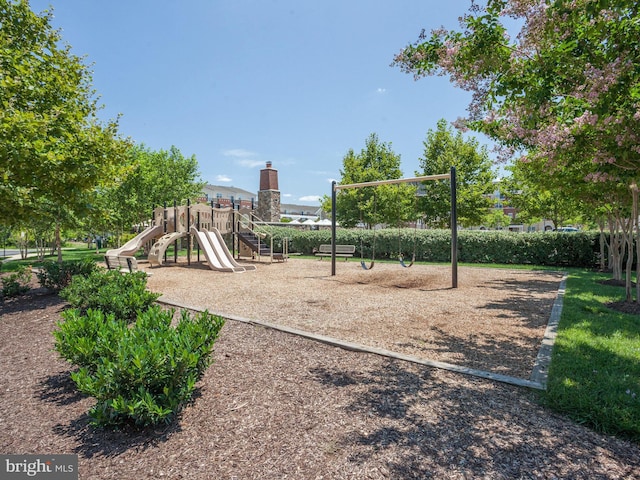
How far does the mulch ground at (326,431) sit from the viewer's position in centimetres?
248

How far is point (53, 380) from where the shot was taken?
4055 mm

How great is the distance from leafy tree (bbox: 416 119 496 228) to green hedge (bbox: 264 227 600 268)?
9.57 meters

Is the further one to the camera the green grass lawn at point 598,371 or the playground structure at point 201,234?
the playground structure at point 201,234

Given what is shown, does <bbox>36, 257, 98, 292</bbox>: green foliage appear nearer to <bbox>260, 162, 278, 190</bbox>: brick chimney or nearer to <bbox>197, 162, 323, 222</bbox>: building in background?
<bbox>197, 162, 323, 222</bbox>: building in background

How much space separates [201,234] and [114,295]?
1014 centimetres

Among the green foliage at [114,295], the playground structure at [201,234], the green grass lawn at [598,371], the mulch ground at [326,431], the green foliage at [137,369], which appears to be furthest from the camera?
the playground structure at [201,234]

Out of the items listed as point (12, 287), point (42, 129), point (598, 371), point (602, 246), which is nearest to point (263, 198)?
Answer: point (602, 246)

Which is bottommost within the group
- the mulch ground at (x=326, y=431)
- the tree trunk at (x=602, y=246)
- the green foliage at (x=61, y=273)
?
the mulch ground at (x=326, y=431)

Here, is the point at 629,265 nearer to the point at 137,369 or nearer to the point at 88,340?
the point at 137,369

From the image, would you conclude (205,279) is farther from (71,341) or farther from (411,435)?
(411,435)

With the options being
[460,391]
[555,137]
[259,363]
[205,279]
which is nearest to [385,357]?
[460,391]

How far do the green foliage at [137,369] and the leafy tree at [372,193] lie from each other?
27.6 m

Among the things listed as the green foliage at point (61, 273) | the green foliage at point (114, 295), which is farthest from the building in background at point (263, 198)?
the green foliage at point (114, 295)

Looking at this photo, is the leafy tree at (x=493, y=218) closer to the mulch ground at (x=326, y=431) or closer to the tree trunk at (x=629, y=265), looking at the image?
the tree trunk at (x=629, y=265)
